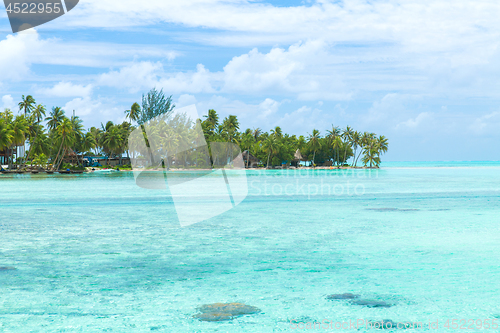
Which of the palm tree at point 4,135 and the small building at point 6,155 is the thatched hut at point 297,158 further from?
the palm tree at point 4,135

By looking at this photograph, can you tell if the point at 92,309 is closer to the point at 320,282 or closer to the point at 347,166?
the point at 320,282

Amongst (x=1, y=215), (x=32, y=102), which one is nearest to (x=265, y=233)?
(x=1, y=215)

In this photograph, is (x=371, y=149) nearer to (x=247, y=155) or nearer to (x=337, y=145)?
(x=337, y=145)

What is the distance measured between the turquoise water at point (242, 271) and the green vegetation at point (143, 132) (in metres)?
55.2

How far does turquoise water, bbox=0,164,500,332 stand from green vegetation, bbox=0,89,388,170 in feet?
181

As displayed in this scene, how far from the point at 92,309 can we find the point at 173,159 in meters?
92.4

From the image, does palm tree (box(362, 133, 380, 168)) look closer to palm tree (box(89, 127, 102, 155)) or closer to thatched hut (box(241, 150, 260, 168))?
thatched hut (box(241, 150, 260, 168))

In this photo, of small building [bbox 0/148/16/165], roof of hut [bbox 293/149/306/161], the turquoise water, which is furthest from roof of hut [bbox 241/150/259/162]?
the turquoise water

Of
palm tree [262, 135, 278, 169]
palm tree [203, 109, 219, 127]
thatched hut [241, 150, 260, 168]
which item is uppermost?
palm tree [203, 109, 219, 127]

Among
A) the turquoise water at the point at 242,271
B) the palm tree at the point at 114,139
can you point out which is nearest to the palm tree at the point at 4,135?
the palm tree at the point at 114,139

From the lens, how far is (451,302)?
6.69 m

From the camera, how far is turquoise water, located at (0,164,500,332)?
6173 millimetres

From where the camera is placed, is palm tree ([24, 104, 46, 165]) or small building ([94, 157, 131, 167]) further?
small building ([94, 157, 131, 167])

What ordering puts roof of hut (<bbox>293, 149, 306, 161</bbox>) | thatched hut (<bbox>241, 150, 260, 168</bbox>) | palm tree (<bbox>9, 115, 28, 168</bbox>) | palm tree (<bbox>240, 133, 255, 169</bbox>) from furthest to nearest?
roof of hut (<bbox>293, 149, 306, 161</bbox>), thatched hut (<bbox>241, 150, 260, 168</bbox>), palm tree (<bbox>240, 133, 255, 169</bbox>), palm tree (<bbox>9, 115, 28, 168</bbox>)
